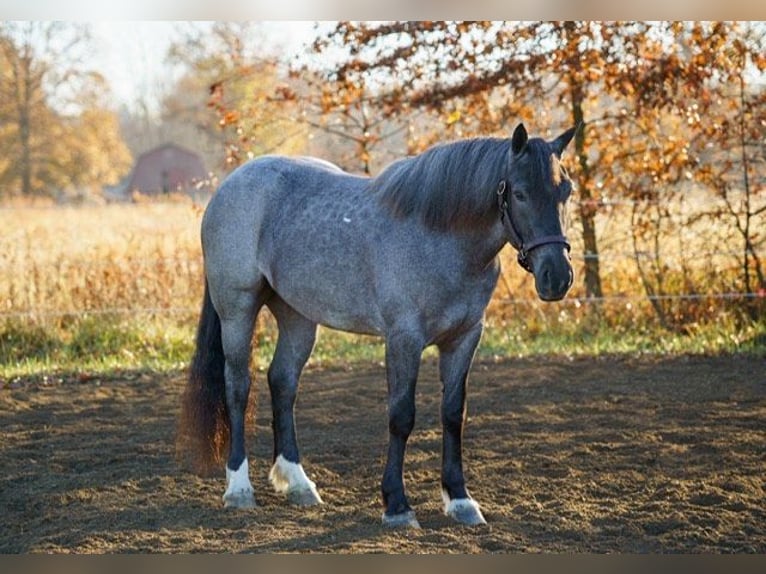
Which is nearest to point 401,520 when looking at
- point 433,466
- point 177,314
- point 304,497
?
point 304,497

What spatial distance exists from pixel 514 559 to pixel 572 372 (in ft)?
11.2

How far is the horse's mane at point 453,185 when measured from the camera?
3637 millimetres

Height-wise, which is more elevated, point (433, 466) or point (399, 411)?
point (399, 411)

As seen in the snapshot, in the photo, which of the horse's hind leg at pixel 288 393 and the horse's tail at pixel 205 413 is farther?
the horse's tail at pixel 205 413

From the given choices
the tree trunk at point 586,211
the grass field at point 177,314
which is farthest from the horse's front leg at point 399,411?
the tree trunk at point 586,211

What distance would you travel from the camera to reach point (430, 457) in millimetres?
4754

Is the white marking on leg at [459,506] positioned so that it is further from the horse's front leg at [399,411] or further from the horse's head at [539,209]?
the horse's head at [539,209]

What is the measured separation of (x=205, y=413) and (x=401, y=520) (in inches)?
44.2

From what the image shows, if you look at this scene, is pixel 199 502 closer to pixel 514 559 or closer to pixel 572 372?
pixel 514 559

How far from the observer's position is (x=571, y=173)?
823cm

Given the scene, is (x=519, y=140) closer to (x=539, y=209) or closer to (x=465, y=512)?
(x=539, y=209)

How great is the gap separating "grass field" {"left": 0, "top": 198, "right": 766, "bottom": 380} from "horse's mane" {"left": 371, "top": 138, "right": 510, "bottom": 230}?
138 inches

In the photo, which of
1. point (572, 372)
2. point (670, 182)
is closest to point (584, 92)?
point (670, 182)

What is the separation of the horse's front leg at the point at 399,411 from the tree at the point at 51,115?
10.4 m
